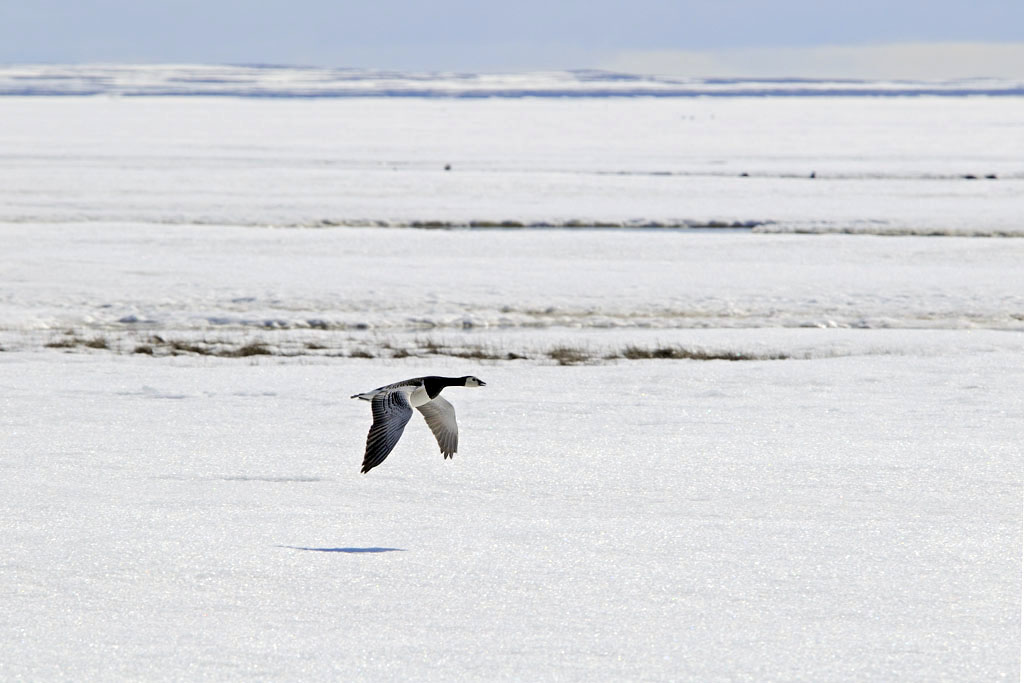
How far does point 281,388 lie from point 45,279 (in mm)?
6703

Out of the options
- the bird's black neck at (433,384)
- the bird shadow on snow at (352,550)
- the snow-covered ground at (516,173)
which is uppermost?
the snow-covered ground at (516,173)

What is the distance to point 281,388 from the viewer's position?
327 inches

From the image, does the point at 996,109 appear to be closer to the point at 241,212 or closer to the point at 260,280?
the point at 241,212

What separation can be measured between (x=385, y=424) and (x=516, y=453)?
2.07 m

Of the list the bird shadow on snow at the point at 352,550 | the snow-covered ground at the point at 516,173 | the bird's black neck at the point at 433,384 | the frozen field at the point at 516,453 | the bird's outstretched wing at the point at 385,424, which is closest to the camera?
the frozen field at the point at 516,453

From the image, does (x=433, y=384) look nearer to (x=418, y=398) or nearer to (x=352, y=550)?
(x=418, y=398)

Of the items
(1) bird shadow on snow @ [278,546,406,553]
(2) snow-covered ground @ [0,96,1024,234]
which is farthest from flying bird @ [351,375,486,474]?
(2) snow-covered ground @ [0,96,1024,234]

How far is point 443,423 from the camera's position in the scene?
4.94 m

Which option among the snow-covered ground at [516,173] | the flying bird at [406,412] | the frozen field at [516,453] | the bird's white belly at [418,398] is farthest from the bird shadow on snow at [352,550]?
the snow-covered ground at [516,173]

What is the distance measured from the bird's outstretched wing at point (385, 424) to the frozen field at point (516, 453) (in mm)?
403

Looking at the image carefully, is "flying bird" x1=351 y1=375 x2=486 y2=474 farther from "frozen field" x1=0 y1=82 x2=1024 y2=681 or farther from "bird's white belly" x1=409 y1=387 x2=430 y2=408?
"frozen field" x1=0 y1=82 x2=1024 y2=681

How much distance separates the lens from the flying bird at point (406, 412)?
442 cm

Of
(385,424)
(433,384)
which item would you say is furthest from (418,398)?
(385,424)

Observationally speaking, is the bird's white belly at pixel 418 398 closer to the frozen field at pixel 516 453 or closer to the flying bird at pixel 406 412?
the flying bird at pixel 406 412
